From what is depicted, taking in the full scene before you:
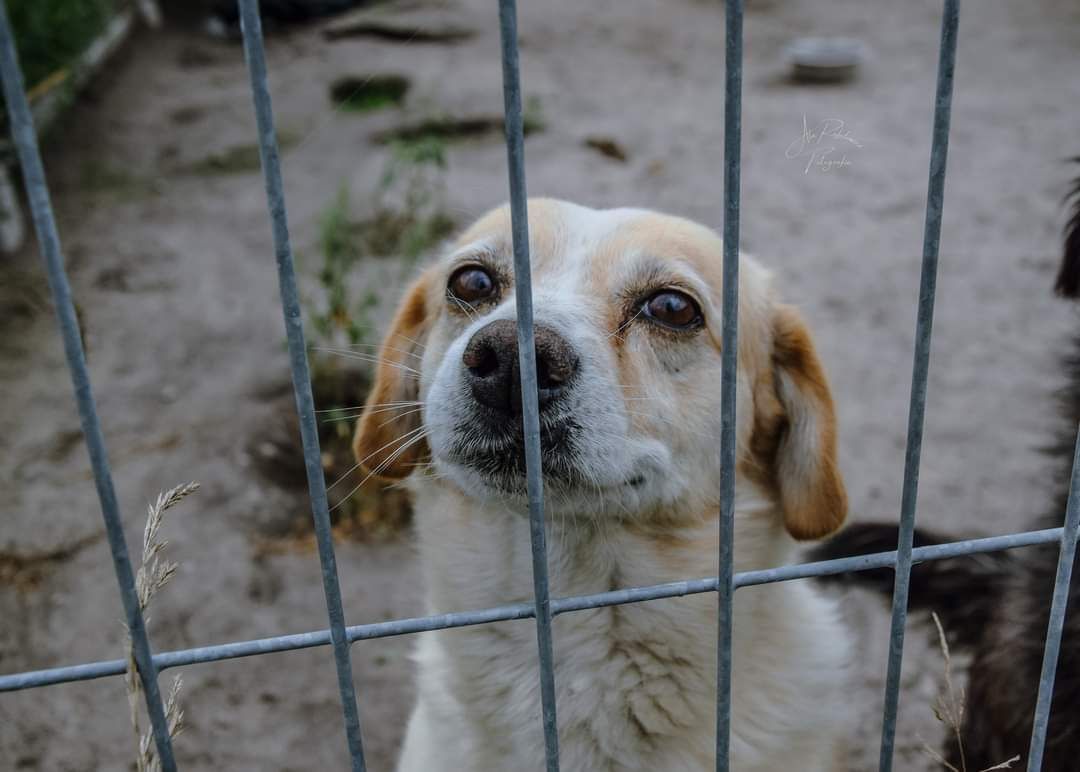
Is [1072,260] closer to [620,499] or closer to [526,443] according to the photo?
[620,499]

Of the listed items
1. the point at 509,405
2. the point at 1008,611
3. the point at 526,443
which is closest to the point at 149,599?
the point at 526,443

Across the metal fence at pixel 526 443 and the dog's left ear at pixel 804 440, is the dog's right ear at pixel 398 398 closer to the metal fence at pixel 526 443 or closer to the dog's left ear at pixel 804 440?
the dog's left ear at pixel 804 440

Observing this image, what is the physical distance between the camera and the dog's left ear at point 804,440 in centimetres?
195

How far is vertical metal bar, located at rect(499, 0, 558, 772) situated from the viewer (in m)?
1.00

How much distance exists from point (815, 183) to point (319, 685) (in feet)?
15.0

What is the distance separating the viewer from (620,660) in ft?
6.14

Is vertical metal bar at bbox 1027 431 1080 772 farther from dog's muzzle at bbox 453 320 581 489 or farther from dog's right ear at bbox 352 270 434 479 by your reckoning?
dog's right ear at bbox 352 270 434 479

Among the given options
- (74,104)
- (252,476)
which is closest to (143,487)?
(252,476)

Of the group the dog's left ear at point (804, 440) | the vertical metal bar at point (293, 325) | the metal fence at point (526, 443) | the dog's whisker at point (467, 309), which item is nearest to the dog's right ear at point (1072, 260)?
the dog's left ear at point (804, 440)

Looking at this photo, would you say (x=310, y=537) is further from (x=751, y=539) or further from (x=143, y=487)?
(x=751, y=539)
